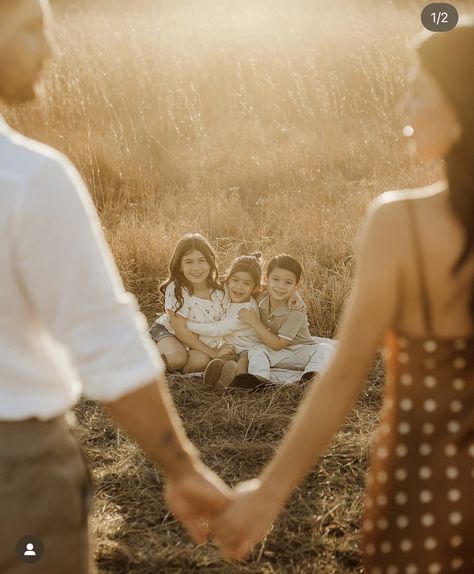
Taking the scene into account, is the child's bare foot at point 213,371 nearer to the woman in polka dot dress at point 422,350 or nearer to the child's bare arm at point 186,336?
the child's bare arm at point 186,336

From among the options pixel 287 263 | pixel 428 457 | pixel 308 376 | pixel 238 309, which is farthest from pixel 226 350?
pixel 428 457

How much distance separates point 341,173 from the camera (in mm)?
6648

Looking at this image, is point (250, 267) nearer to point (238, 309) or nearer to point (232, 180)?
point (238, 309)

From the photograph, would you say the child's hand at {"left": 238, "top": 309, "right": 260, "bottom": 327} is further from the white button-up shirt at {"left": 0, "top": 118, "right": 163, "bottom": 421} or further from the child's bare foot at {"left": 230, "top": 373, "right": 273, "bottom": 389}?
the white button-up shirt at {"left": 0, "top": 118, "right": 163, "bottom": 421}

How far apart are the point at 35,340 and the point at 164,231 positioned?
421 centimetres

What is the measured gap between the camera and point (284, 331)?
4.38 meters

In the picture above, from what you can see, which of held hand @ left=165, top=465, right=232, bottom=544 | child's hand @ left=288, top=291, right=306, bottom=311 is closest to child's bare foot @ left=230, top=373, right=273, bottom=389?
child's hand @ left=288, top=291, right=306, bottom=311

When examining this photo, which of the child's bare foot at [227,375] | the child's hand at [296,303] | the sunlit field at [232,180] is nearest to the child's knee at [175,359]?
the sunlit field at [232,180]

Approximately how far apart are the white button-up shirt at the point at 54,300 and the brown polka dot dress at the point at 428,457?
47cm

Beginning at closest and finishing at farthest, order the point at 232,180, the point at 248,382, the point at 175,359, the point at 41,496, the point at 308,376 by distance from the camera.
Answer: the point at 41,496
the point at 248,382
the point at 308,376
the point at 175,359
the point at 232,180

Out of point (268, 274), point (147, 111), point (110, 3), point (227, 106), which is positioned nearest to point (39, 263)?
point (268, 274)

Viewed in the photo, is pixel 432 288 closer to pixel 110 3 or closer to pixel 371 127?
pixel 371 127

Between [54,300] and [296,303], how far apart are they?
129 inches

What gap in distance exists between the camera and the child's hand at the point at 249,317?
4367 mm
